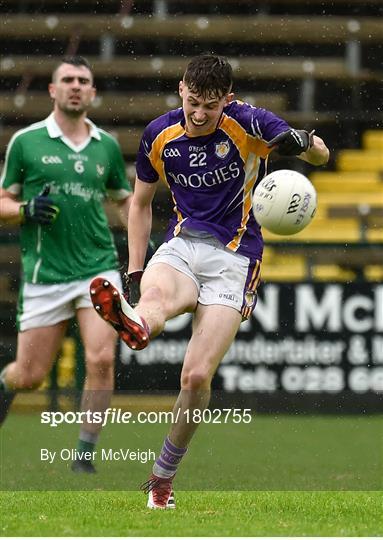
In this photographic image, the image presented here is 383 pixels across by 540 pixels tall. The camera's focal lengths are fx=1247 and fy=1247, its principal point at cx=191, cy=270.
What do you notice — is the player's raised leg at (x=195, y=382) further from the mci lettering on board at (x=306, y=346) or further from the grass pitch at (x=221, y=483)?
the mci lettering on board at (x=306, y=346)

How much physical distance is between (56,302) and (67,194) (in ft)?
2.11

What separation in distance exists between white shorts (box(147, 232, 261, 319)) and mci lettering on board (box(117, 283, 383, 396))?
432cm

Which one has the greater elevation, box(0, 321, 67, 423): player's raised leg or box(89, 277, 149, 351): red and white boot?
box(89, 277, 149, 351): red and white boot

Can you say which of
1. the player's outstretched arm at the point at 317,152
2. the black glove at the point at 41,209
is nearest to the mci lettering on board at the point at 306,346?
the black glove at the point at 41,209

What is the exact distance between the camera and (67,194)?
7.34 meters

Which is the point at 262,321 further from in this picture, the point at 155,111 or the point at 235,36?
the point at 235,36

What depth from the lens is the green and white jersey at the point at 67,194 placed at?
288 inches

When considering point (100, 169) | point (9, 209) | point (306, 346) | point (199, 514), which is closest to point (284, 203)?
point (199, 514)

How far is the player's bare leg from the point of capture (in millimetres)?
6980

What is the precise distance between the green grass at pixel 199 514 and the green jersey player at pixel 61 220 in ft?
4.22

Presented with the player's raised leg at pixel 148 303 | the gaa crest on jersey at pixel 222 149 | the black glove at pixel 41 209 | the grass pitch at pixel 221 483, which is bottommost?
the grass pitch at pixel 221 483

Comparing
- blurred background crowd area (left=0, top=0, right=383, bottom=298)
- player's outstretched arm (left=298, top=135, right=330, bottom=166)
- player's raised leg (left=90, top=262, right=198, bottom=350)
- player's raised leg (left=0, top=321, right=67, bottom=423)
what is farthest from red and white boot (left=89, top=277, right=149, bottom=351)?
blurred background crowd area (left=0, top=0, right=383, bottom=298)

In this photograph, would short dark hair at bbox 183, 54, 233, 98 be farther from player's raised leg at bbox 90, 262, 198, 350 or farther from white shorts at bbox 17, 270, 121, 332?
white shorts at bbox 17, 270, 121, 332

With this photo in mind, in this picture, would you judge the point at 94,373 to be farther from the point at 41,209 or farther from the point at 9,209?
the point at 9,209
